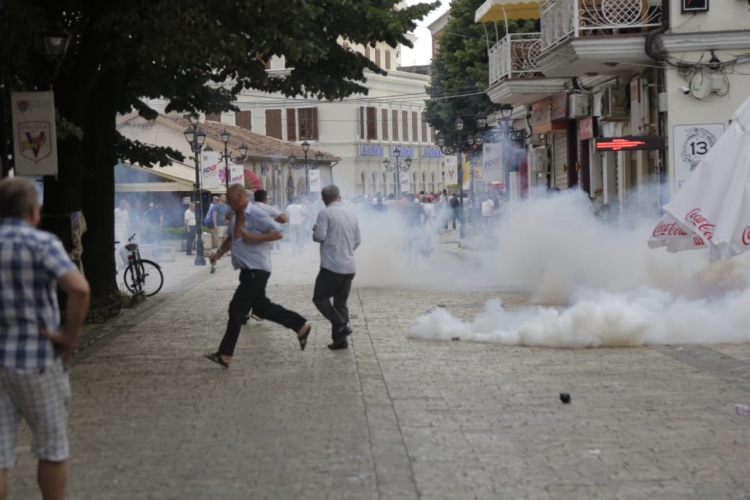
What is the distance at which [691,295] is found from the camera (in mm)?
15164

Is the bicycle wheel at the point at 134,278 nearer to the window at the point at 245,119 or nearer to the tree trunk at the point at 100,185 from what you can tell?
the tree trunk at the point at 100,185

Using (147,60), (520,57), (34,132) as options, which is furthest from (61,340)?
(520,57)

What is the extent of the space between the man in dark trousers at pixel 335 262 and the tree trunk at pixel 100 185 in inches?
233

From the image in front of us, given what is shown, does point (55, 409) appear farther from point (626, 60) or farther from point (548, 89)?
point (548, 89)

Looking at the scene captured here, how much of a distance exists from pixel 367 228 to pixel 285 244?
21.3 meters

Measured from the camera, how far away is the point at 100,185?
18016mm

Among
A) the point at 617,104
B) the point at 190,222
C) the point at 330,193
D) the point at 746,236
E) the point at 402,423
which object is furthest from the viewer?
the point at 190,222

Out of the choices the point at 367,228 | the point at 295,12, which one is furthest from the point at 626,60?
the point at 295,12

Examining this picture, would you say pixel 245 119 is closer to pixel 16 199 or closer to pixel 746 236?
pixel 746 236

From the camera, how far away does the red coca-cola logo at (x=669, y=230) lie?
13.2 m

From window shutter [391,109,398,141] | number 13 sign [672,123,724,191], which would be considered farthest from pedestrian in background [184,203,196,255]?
window shutter [391,109,398,141]

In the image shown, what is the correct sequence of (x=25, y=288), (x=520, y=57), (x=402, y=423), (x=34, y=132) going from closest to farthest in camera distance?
(x=25, y=288) < (x=402, y=423) < (x=34, y=132) < (x=520, y=57)

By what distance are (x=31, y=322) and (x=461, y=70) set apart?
146 feet

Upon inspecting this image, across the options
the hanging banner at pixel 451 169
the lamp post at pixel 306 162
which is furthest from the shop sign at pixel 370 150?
the hanging banner at pixel 451 169
